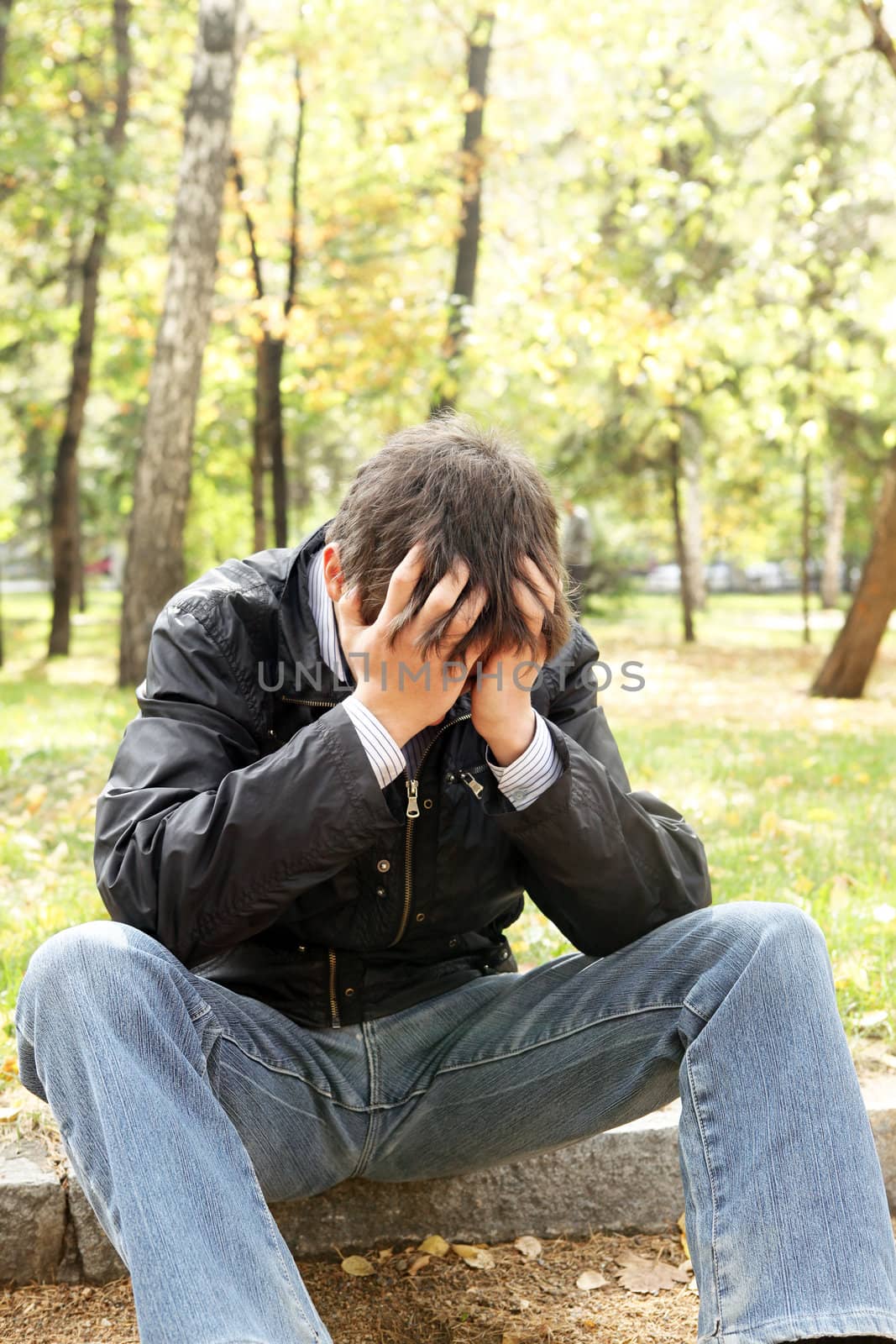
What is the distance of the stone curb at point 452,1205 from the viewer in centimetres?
230

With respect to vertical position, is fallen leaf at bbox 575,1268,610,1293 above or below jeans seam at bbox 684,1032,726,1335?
below

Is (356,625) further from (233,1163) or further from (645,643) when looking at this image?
(645,643)

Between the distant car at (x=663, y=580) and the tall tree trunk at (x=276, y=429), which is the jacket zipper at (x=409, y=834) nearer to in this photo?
the tall tree trunk at (x=276, y=429)

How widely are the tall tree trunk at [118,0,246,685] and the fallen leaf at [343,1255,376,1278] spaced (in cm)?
706

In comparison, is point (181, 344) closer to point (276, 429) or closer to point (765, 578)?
point (276, 429)

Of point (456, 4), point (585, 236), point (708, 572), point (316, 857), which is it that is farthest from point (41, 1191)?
point (708, 572)

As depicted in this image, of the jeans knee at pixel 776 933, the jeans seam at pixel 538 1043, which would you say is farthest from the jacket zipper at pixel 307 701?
the jeans knee at pixel 776 933

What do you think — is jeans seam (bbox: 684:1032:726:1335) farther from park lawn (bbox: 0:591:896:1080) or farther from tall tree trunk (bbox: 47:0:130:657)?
tall tree trunk (bbox: 47:0:130:657)

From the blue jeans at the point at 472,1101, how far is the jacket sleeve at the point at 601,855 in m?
0.06

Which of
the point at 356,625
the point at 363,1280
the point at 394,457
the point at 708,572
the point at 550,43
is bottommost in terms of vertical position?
the point at 708,572

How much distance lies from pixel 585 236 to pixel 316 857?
9903 millimetres

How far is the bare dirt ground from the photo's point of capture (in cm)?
221

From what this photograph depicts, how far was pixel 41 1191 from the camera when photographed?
2.29 meters

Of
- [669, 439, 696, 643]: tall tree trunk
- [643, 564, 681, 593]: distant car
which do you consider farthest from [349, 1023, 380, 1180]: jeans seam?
[643, 564, 681, 593]: distant car
